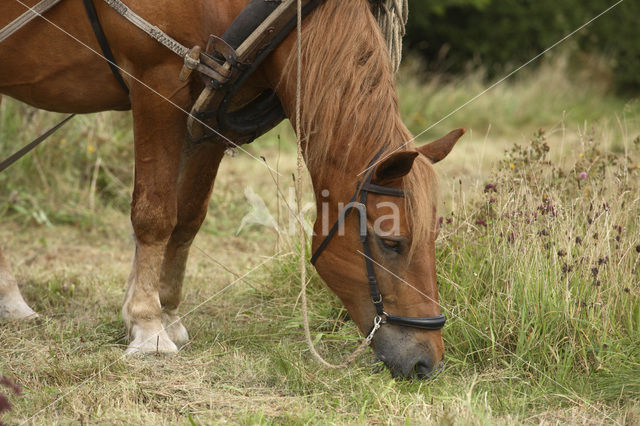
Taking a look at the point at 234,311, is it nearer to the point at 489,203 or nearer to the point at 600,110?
the point at 489,203

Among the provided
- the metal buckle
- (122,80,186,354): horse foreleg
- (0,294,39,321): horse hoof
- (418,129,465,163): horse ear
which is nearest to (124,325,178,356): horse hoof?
(122,80,186,354): horse foreleg

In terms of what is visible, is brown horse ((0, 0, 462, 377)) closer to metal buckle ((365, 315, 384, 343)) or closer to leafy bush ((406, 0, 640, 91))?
metal buckle ((365, 315, 384, 343))

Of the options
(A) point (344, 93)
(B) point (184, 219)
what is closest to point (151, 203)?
(B) point (184, 219)

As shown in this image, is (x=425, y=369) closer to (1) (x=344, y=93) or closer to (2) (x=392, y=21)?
(1) (x=344, y=93)

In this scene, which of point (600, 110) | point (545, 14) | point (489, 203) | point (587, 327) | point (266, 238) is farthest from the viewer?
point (545, 14)

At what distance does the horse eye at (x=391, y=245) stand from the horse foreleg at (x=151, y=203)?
0.94m

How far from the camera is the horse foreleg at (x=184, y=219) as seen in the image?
3291 mm

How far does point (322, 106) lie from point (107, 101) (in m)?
0.99

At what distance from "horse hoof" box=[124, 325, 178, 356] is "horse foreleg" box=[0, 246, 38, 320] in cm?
72

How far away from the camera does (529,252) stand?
10.5 ft

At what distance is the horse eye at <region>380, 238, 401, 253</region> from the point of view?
2639 millimetres

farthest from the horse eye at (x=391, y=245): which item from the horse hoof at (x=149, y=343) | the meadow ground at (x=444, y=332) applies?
the horse hoof at (x=149, y=343)

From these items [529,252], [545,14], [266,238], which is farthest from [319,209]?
[545,14]

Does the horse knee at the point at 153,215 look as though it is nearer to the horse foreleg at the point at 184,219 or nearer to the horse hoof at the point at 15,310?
the horse foreleg at the point at 184,219
